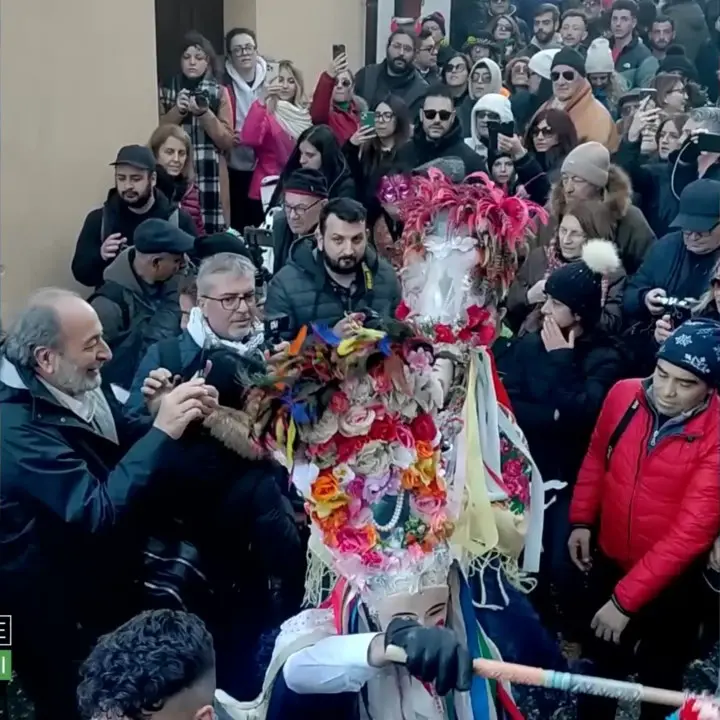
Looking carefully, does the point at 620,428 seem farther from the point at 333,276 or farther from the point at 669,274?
the point at 333,276

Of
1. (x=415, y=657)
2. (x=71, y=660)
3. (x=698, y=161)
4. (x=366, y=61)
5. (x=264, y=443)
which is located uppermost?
(x=366, y=61)

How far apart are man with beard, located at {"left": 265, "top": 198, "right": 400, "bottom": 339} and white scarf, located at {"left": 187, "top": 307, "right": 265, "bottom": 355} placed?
48mm

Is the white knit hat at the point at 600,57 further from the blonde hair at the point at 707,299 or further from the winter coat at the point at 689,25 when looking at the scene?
the blonde hair at the point at 707,299

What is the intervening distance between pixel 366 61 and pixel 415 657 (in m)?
1.42

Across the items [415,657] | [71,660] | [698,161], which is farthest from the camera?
[698,161]

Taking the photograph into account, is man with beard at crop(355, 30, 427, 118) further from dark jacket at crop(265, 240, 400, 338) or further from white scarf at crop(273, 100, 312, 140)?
dark jacket at crop(265, 240, 400, 338)

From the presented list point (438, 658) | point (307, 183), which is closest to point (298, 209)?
point (307, 183)

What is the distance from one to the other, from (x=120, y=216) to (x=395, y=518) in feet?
3.05

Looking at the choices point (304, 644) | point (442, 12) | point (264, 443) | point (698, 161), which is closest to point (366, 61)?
point (442, 12)

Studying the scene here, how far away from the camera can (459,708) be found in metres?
1.43

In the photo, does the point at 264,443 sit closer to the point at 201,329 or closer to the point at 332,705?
the point at 332,705

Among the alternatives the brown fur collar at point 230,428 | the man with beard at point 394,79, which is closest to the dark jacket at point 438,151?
the man with beard at point 394,79

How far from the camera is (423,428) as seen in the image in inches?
54.6

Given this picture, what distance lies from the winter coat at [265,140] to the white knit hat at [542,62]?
1.90 ft
